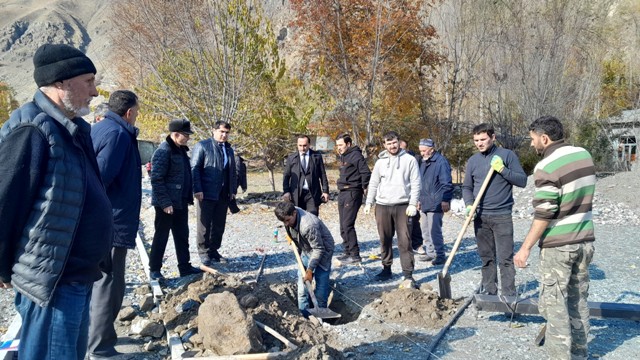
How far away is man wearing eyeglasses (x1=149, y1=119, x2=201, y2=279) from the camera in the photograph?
5832 millimetres

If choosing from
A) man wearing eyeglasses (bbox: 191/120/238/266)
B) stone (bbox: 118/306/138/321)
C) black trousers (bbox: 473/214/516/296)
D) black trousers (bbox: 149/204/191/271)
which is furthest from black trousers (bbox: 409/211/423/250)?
stone (bbox: 118/306/138/321)

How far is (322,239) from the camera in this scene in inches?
215

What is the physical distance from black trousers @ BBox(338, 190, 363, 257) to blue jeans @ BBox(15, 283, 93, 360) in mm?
5185

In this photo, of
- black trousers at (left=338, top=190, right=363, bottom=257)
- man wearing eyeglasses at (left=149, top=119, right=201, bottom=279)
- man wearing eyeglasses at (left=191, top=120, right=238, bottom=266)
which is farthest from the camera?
black trousers at (left=338, top=190, right=363, bottom=257)

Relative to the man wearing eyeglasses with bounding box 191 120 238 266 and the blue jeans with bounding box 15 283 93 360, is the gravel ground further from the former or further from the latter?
the blue jeans with bounding box 15 283 93 360

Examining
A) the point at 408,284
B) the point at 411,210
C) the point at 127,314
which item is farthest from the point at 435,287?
the point at 127,314

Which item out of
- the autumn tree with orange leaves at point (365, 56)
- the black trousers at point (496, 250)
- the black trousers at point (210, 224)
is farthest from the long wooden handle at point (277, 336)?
the autumn tree with orange leaves at point (365, 56)

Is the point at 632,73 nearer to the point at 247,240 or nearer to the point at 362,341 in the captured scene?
the point at 247,240

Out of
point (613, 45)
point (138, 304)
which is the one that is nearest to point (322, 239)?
point (138, 304)

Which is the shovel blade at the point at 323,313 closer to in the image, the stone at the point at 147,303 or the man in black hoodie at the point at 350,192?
the stone at the point at 147,303

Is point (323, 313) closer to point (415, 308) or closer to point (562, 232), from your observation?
point (415, 308)

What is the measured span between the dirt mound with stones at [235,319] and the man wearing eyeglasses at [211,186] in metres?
1.42

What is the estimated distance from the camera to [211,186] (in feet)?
23.1

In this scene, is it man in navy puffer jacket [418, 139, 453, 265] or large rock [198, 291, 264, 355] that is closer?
large rock [198, 291, 264, 355]
